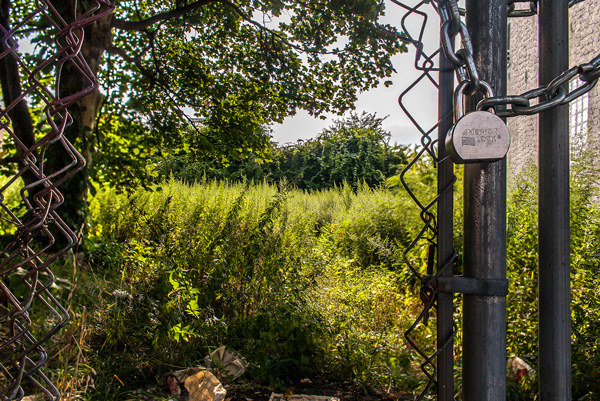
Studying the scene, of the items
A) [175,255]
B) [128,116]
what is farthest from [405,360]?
[128,116]

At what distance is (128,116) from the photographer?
465cm

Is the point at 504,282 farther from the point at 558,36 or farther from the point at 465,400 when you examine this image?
the point at 558,36

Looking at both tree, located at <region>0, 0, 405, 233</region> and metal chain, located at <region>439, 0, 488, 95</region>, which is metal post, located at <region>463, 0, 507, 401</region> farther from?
tree, located at <region>0, 0, 405, 233</region>

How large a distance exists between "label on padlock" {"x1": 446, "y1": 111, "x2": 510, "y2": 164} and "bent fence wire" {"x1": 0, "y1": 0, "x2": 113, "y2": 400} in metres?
0.51

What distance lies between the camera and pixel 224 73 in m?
5.43

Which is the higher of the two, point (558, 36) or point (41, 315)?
point (558, 36)

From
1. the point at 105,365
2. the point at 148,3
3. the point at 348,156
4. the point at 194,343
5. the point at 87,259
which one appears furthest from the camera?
the point at 348,156

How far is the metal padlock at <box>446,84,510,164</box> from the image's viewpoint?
1.81ft

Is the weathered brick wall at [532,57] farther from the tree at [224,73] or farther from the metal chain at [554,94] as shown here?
the metal chain at [554,94]

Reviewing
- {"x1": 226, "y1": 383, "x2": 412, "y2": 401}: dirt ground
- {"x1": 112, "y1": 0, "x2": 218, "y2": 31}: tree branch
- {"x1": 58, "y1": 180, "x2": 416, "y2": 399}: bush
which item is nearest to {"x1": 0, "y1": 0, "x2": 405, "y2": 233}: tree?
{"x1": 112, "y1": 0, "x2": 218, "y2": 31}: tree branch

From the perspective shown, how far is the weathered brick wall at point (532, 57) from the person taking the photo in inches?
241

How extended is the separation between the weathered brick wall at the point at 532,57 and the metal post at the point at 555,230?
19.6ft

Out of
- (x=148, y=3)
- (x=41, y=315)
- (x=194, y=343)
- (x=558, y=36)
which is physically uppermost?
(x=148, y=3)

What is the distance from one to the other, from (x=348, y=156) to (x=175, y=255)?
12747 millimetres
